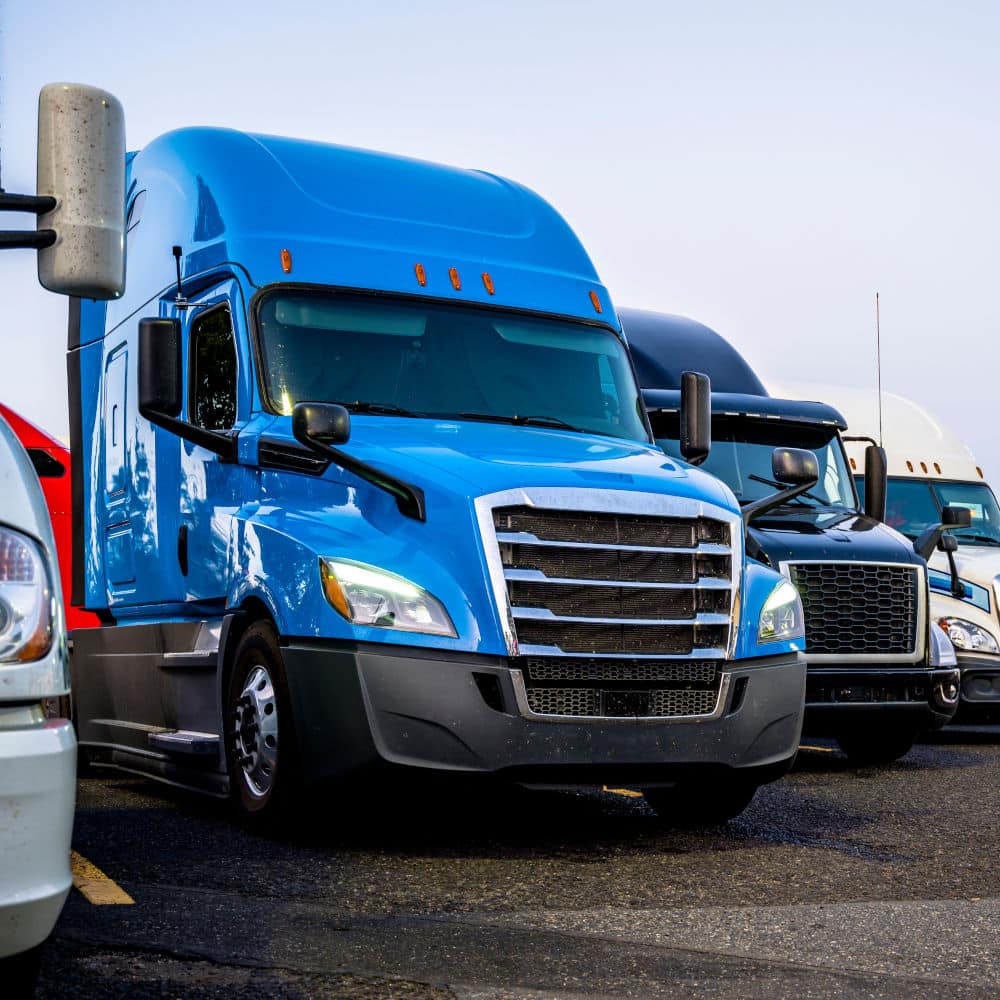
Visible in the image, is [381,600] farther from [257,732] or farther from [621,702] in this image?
[621,702]

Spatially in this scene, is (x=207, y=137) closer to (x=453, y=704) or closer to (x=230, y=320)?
(x=230, y=320)

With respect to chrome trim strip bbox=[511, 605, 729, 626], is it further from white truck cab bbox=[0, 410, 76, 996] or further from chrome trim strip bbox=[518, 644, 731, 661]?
white truck cab bbox=[0, 410, 76, 996]

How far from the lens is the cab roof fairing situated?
848 centimetres

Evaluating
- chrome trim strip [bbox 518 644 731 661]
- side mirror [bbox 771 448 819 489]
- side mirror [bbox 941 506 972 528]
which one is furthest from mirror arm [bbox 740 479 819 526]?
side mirror [bbox 941 506 972 528]

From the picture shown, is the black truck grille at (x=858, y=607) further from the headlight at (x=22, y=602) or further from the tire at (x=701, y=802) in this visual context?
the headlight at (x=22, y=602)

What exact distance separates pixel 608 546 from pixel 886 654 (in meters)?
4.78

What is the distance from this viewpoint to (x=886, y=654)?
1139cm

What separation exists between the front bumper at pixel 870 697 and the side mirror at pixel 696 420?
8.53ft

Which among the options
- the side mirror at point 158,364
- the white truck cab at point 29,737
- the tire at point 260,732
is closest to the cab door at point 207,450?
the side mirror at point 158,364

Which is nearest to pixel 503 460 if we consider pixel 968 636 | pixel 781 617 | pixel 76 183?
pixel 781 617

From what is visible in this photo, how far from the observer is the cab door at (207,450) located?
796 cm

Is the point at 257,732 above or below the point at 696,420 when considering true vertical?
below

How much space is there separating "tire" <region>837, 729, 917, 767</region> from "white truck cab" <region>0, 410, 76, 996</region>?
9.00 metres

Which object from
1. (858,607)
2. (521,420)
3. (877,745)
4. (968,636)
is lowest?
(877,745)
